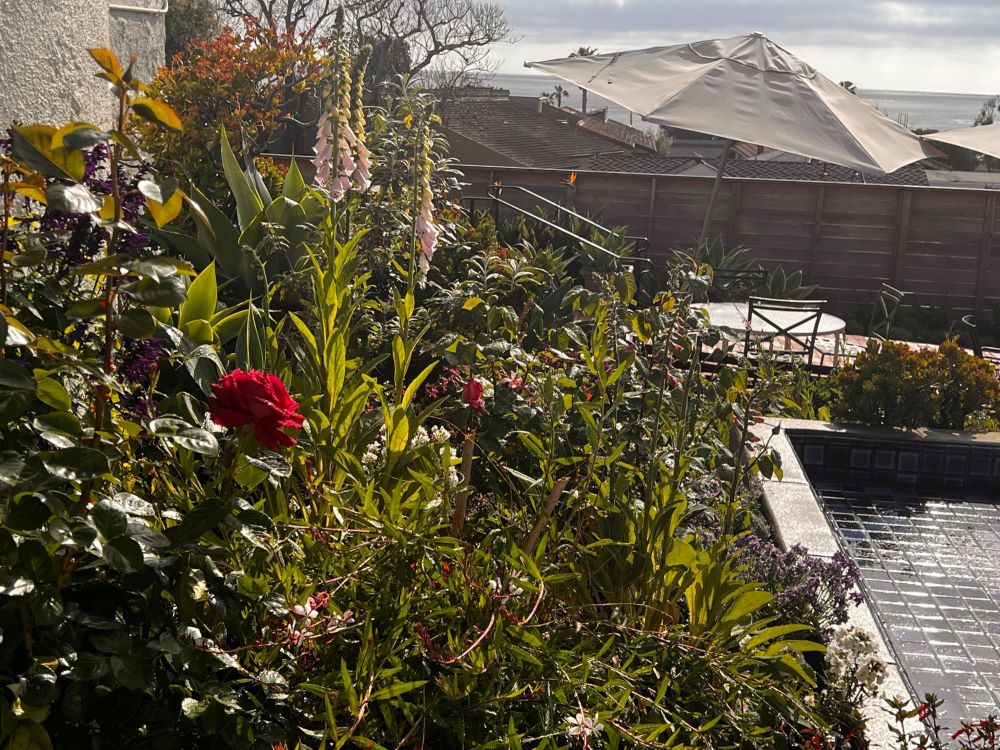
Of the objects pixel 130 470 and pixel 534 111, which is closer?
pixel 130 470

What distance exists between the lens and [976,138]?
8477 millimetres

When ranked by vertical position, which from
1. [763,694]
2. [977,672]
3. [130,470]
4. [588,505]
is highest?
[130,470]

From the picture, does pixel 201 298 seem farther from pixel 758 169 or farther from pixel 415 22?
pixel 415 22

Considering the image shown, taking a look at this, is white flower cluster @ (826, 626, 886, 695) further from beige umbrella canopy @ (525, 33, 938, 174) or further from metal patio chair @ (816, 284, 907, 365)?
metal patio chair @ (816, 284, 907, 365)

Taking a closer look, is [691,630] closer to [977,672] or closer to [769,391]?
[769,391]

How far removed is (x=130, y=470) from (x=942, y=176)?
39.6 meters

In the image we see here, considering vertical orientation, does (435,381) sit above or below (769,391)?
below

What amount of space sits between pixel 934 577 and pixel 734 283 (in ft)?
17.7

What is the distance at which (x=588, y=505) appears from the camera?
254 centimetres

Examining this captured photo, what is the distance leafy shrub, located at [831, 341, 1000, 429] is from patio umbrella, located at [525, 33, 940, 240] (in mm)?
1500

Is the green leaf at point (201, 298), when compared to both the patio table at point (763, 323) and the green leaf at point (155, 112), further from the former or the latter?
the patio table at point (763, 323)

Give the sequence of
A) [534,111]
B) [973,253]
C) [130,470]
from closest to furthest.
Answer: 1. [130,470]
2. [973,253]
3. [534,111]

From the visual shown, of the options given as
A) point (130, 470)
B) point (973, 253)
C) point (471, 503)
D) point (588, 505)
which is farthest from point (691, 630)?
point (973, 253)

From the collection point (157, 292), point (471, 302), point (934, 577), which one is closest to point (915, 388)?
point (934, 577)
